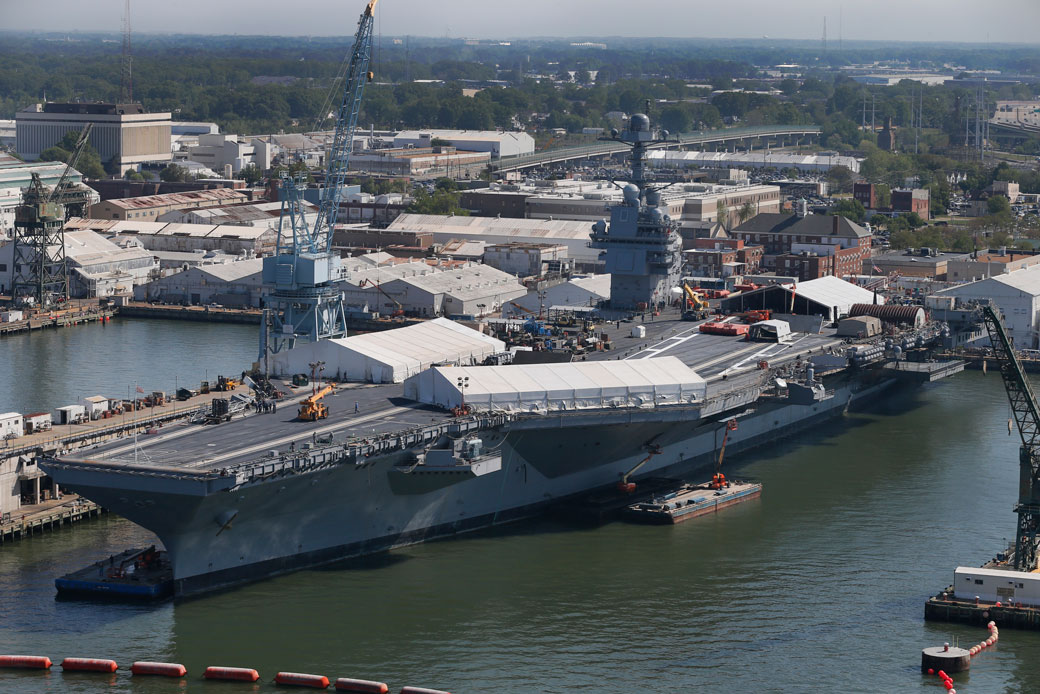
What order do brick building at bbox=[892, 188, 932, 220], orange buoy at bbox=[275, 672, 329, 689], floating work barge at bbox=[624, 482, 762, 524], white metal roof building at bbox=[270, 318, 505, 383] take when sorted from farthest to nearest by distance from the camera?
1. brick building at bbox=[892, 188, 932, 220]
2. white metal roof building at bbox=[270, 318, 505, 383]
3. floating work barge at bbox=[624, 482, 762, 524]
4. orange buoy at bbox=[275, 672, 329, 689]

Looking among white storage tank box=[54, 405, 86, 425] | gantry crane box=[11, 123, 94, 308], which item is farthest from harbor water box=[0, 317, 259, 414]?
white storage tank box=[54, 405, 86, 425]

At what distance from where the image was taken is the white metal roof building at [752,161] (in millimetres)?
134000

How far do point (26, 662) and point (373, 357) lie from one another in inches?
611

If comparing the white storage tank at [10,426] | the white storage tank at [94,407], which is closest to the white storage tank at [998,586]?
the white storage tank at [10,426]

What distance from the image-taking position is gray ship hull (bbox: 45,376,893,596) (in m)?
32.7

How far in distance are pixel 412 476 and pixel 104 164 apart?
9118cm

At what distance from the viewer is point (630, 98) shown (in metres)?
193

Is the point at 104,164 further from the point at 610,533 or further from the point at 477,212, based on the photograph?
the point at 610,533

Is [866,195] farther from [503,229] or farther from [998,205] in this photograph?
[503,229]

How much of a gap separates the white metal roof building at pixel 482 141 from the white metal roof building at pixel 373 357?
93.1 meters

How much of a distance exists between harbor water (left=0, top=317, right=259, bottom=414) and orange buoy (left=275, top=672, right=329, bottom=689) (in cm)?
2205

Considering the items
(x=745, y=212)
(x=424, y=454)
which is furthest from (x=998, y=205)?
(x=424, y=454)

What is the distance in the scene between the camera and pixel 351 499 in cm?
3534

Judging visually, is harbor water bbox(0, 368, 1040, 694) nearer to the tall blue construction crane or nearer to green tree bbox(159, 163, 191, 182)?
the tall blue construction crane
